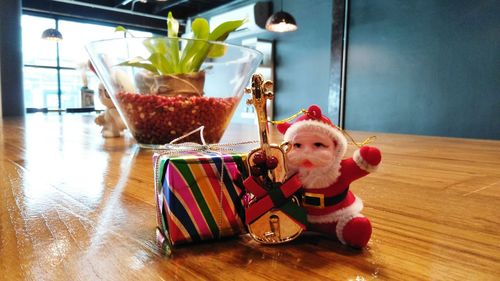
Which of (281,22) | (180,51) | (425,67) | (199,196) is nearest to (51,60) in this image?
(281,22)

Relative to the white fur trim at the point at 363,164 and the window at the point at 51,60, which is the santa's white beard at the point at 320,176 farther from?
the window at the point at 51,60

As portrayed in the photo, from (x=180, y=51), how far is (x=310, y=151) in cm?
60

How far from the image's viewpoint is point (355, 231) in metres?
0.25

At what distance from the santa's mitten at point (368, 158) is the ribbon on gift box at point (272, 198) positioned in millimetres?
45

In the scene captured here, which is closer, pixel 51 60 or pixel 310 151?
pixel 310 151

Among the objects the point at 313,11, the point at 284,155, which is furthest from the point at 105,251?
the point at 313,11

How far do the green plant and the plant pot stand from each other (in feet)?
0.06

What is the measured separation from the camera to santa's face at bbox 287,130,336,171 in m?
0.25

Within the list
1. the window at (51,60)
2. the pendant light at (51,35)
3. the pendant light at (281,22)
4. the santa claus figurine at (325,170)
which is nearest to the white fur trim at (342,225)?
the santa claus figurine at (325,170)

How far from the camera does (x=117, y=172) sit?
0.55 meters

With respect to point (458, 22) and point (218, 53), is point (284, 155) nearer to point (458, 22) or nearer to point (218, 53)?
point (218, 53)

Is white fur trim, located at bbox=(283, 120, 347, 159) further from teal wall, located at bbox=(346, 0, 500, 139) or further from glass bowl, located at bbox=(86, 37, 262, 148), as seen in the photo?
teal wall, located at bbox=(346, 0, 500, 139)

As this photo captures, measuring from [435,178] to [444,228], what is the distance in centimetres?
26

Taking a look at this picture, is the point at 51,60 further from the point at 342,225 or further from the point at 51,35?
the point at 342,225
